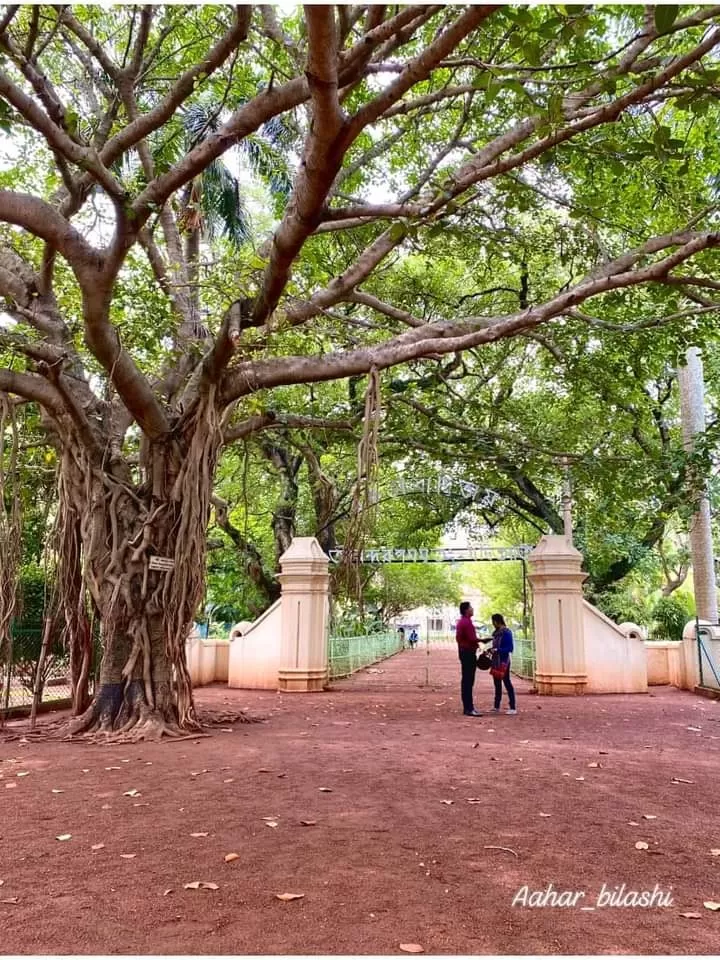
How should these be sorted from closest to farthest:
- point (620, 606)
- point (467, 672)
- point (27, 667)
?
point (467, 672) < point (27, 667) < point (620, 606)

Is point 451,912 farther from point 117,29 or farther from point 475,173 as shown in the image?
point 117,29

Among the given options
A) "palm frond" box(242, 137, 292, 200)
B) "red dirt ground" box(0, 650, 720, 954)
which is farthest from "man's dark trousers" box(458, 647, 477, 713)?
"palm frond" box(242, 137, 292, 200)

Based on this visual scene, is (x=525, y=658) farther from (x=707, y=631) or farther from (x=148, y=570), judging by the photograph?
(x=148, y=570)

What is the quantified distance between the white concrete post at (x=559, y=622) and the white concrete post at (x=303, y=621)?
11.9 ft

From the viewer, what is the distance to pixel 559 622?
39.6 ft

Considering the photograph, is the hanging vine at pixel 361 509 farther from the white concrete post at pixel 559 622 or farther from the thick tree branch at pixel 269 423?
the white concrete post at pixel 559 622

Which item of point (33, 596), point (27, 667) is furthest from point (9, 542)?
point (33, 596)

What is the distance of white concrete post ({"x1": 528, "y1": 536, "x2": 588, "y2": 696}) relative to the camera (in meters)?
12.0

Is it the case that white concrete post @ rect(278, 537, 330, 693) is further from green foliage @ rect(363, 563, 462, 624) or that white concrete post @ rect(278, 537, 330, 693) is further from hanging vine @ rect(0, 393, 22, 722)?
green foliage @ rect(363, 563, 462, 624)

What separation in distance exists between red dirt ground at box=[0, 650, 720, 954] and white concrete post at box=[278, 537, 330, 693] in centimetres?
458

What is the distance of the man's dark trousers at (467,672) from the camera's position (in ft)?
29.0

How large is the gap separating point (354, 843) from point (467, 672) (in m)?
5.51

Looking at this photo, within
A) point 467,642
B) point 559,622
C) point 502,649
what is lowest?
point 502,649

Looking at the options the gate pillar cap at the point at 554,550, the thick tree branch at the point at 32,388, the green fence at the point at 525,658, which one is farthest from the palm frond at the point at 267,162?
the green fence at the point at 525,658
